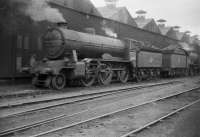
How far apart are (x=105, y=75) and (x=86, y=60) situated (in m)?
2.12

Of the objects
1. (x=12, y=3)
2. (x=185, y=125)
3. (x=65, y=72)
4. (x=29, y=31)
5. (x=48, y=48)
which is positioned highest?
(x=12, y=3)

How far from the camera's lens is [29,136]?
4.75 m

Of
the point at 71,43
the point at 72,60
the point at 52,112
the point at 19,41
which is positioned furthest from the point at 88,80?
the point at 52,112

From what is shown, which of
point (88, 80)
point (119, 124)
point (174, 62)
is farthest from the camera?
point (174, 62)

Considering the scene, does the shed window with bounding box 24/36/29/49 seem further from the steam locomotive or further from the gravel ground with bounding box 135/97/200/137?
the gravel ground with bounding box 135/97/200/137

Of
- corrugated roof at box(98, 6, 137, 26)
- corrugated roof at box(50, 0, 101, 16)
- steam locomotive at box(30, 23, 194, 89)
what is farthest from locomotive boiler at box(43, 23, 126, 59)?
corrugated roof at box(98, 6, 137, 26)

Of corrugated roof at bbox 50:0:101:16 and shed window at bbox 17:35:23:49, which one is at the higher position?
corrugated roof at bbox 50:0:101:16

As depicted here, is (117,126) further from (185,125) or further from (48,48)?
(48,48)

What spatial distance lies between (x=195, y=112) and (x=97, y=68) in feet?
23.5

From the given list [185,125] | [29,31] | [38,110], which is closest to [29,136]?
[38,110]

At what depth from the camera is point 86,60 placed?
13312mm

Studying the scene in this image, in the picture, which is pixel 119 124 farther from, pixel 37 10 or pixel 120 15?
pixel 120 15

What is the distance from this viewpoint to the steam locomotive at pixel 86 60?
12.3m

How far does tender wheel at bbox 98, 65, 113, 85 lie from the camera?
1456cm
